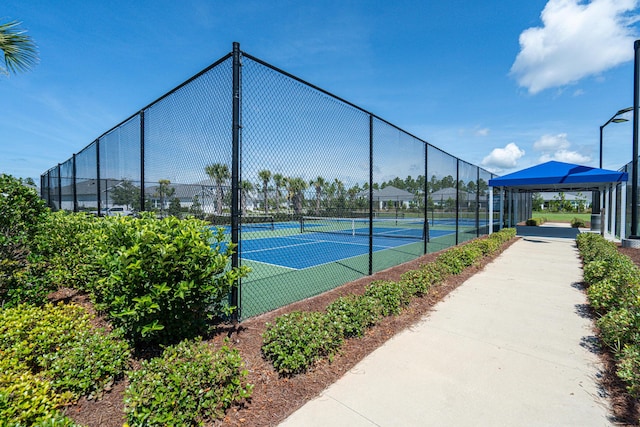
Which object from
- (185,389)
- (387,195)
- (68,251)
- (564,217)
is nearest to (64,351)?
(185,389)

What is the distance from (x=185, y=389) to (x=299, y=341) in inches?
38.0

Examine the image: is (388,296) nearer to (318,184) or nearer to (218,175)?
(318,184)

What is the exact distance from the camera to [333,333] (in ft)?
9.34

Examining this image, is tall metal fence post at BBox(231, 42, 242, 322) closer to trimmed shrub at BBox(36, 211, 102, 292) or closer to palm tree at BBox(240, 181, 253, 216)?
palm tree at BBox(240, 181, 253, 216)

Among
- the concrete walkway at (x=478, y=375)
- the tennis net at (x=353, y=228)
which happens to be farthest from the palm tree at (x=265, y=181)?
the concrete walkway at (x=478, y=375)

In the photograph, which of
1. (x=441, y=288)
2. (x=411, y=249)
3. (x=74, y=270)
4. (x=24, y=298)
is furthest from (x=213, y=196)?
(x=411, y=249)

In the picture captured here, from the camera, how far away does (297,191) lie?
4.53 metres

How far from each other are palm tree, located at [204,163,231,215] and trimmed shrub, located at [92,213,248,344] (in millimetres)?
1104

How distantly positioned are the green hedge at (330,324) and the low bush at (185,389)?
429mm

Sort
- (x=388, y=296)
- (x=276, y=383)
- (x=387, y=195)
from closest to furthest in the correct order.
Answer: (x=276, y=383), (x=388, y=296), (x=387, y=195)

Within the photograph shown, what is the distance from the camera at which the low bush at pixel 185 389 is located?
1.77m

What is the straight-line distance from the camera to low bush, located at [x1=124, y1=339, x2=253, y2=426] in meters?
1.77

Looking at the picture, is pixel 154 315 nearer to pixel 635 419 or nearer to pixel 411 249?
pixel 635 419

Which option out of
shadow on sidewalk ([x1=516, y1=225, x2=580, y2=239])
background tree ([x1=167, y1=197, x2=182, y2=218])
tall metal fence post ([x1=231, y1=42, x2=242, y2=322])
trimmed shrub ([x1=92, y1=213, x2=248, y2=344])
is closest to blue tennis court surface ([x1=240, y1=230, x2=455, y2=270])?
background tree ([x1=167, y1=197, x2=182, y2=218])
